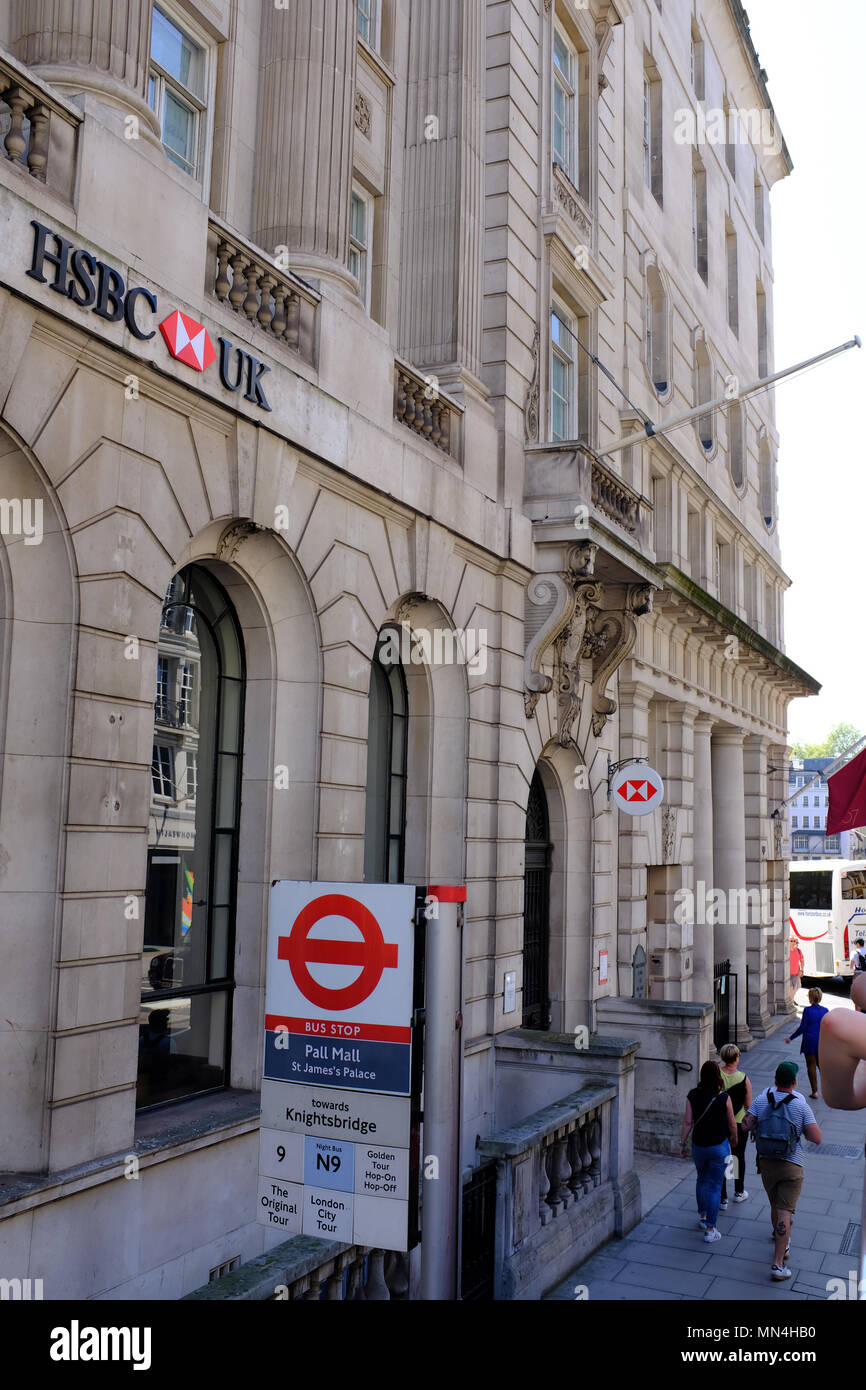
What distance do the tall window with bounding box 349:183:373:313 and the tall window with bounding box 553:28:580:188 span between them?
16.4 feet

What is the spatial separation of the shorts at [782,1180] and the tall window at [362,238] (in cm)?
1015

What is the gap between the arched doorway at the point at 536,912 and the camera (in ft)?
53.5

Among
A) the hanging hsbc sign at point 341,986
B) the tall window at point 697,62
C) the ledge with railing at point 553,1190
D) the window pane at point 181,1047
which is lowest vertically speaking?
the ledge with railing at point 553,1190

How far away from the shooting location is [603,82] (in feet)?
60.6

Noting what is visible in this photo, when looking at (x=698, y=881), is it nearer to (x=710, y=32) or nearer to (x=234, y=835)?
(x=234, y=835)

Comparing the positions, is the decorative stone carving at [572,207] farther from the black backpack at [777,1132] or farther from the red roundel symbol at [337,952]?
the red roundel symbol at [337,952]

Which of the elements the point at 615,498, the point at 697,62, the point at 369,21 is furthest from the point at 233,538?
the point at 697,62

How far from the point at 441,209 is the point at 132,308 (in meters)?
7.10

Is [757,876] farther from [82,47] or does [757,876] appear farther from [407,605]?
[82,47]

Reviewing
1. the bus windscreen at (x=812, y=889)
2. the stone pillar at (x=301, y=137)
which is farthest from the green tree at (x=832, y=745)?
the stone pillar at (x=301, y=137)

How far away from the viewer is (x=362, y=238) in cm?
1384

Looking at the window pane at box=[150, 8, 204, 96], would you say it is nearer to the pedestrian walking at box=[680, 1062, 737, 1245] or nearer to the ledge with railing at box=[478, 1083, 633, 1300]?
the ledge with railing at box=[478, 1083, 633, 1300]
